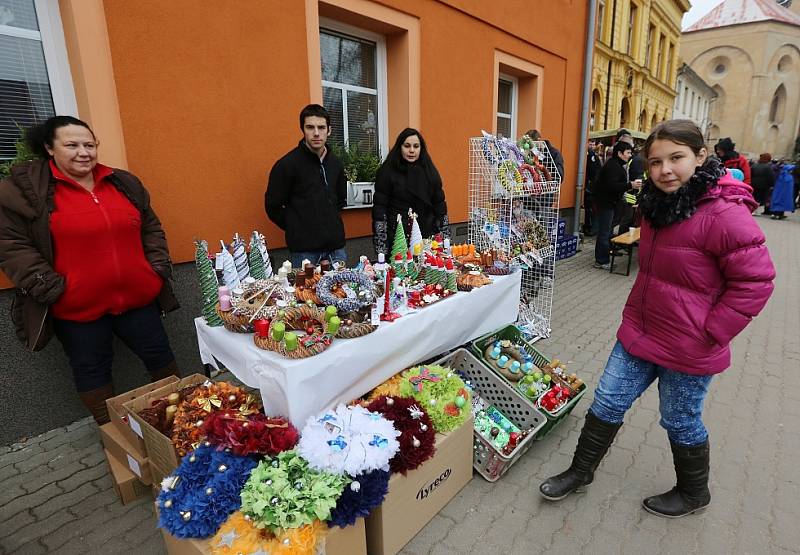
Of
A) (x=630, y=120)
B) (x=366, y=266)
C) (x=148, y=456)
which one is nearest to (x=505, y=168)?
(x=366, y=266)

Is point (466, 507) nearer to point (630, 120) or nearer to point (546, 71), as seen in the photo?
point (546, 71)

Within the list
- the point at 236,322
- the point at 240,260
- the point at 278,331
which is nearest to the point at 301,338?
the point at 278,331

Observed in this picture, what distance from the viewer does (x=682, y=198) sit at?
1681mm

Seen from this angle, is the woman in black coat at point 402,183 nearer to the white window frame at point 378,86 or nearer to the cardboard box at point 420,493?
the white window frame at point 378,86

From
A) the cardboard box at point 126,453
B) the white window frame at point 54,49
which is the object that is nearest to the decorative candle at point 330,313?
the cardboard box at point 126,453

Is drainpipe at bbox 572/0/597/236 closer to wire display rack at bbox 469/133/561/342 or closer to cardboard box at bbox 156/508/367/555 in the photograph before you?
wire display rack at bbox 469/133/561/342

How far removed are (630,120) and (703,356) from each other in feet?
53.9

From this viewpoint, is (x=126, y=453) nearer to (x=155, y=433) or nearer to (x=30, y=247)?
(x=155, y=433)

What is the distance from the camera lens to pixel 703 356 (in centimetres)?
177

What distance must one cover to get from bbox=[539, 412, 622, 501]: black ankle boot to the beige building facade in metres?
45.7

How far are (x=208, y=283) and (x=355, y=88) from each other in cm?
337

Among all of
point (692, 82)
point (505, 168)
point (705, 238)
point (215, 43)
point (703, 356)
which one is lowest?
point (703, 356)

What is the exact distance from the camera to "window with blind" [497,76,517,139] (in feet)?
24.0

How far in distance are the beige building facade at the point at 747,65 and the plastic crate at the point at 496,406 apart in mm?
45500
